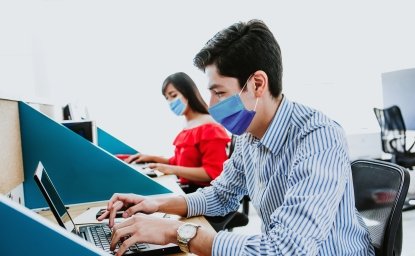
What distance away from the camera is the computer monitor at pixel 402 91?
3.32 m

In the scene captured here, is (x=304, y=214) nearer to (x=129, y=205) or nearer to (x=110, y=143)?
(x=129, y=205)

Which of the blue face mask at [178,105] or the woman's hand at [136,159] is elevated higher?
the blue face mask at [178,105]

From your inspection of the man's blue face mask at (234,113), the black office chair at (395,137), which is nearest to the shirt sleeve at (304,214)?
the man's blue face mask at (234,113)

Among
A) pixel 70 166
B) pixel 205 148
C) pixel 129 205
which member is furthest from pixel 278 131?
pixel 205 148

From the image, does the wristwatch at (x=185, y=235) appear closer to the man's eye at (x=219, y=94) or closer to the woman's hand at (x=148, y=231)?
the woman's hand at (x=148, y=231)

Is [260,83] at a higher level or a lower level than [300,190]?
higher

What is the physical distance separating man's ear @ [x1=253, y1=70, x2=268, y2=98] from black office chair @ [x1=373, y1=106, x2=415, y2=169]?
2.74m

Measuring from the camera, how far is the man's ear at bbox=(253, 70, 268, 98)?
94cm

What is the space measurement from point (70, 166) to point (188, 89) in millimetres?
1025

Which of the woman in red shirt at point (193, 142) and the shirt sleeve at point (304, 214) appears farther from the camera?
the woman in red shirt at point (193, 142)

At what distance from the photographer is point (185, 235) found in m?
0.76

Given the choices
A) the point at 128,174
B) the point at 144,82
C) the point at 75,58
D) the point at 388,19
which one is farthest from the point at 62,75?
the point at 388,19

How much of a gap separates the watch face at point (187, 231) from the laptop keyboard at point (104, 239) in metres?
0.13

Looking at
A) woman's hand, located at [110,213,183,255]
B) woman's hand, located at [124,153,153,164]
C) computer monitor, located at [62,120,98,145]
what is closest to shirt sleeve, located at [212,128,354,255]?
woman's hand, located at [110,213,183,255]
